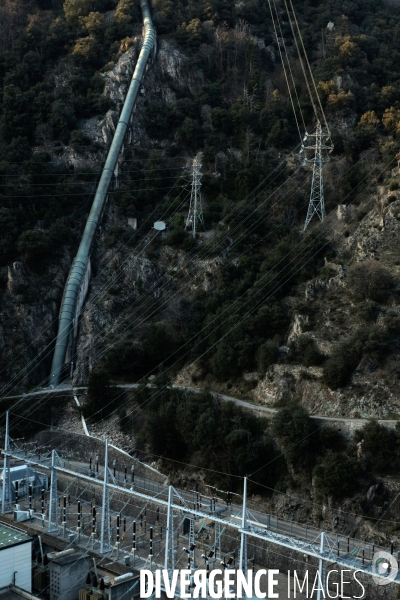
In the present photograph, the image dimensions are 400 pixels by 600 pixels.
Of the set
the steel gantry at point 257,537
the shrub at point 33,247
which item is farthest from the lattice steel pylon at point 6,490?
the shrub at point 33,247

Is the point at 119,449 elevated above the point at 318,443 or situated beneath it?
situated beneath

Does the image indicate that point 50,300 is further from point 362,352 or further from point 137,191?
point 362,352

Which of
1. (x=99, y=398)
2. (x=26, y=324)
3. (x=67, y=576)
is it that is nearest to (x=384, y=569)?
(x=67, y=576)

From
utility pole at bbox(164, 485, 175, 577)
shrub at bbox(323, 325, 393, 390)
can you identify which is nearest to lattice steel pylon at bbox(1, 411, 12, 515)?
utility pole at bbox(164, 485, 175, 577)

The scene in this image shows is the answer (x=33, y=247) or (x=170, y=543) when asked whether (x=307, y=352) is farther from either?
(x=33, y=247)

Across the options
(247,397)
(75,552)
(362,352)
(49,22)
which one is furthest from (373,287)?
(49,22)

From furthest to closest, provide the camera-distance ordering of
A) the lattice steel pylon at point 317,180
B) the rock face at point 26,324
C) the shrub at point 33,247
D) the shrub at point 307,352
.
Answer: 1. the shrub at point 33,247
2. the lattice steel pylon at point 317,180
3. the rock face at point 26,324
4. the shrub at point 307,352

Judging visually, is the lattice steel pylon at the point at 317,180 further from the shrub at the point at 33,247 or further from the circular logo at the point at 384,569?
the circular logo at the point at 384,569

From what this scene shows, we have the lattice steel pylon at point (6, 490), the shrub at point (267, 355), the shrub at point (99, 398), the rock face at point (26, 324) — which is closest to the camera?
the lattice steel pylon at point (6, 490)

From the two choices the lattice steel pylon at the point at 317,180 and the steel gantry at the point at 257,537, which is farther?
the lattice steel pylon at the point at 317,180
